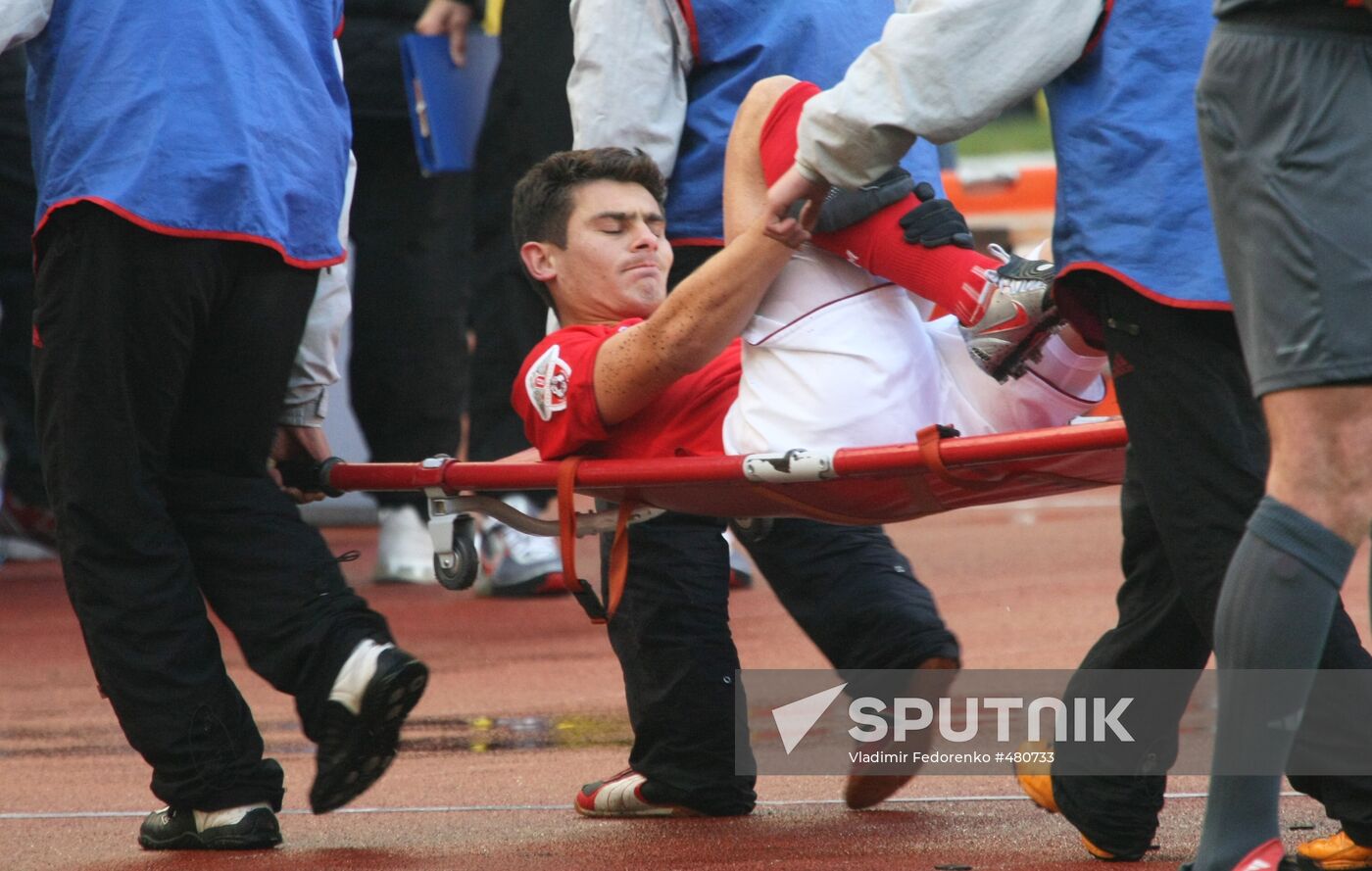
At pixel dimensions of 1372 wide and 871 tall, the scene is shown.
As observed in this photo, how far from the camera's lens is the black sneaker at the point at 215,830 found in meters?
3.68

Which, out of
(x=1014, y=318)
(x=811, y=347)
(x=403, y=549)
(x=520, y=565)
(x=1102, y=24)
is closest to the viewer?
(x=1102, y=24)

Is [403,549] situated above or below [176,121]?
below

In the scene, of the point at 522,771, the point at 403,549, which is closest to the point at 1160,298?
the point at 522,771

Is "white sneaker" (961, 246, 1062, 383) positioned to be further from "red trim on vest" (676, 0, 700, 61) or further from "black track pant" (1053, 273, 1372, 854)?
"red trim on vest" (676, 0, 700, 61)

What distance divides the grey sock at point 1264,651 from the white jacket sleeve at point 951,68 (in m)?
0.75

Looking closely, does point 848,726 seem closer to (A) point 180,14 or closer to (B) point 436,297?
(A) point 180,14

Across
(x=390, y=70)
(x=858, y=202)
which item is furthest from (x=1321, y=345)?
(x=390, y=70)

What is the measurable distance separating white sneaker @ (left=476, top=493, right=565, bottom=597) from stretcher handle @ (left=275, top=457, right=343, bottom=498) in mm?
3449

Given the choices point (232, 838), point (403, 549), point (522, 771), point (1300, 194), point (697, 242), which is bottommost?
point (403, 549)

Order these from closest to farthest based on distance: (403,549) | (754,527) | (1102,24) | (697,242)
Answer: (1102,24)
(754,527)
(697,242)
(403,549)

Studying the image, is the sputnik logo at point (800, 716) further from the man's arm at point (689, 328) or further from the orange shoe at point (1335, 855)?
the orange shoe at point (1335, 855)

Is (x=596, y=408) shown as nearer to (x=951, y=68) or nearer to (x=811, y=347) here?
(x=811, y=347)

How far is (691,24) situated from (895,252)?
923mm

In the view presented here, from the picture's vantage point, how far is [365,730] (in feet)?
11.6
